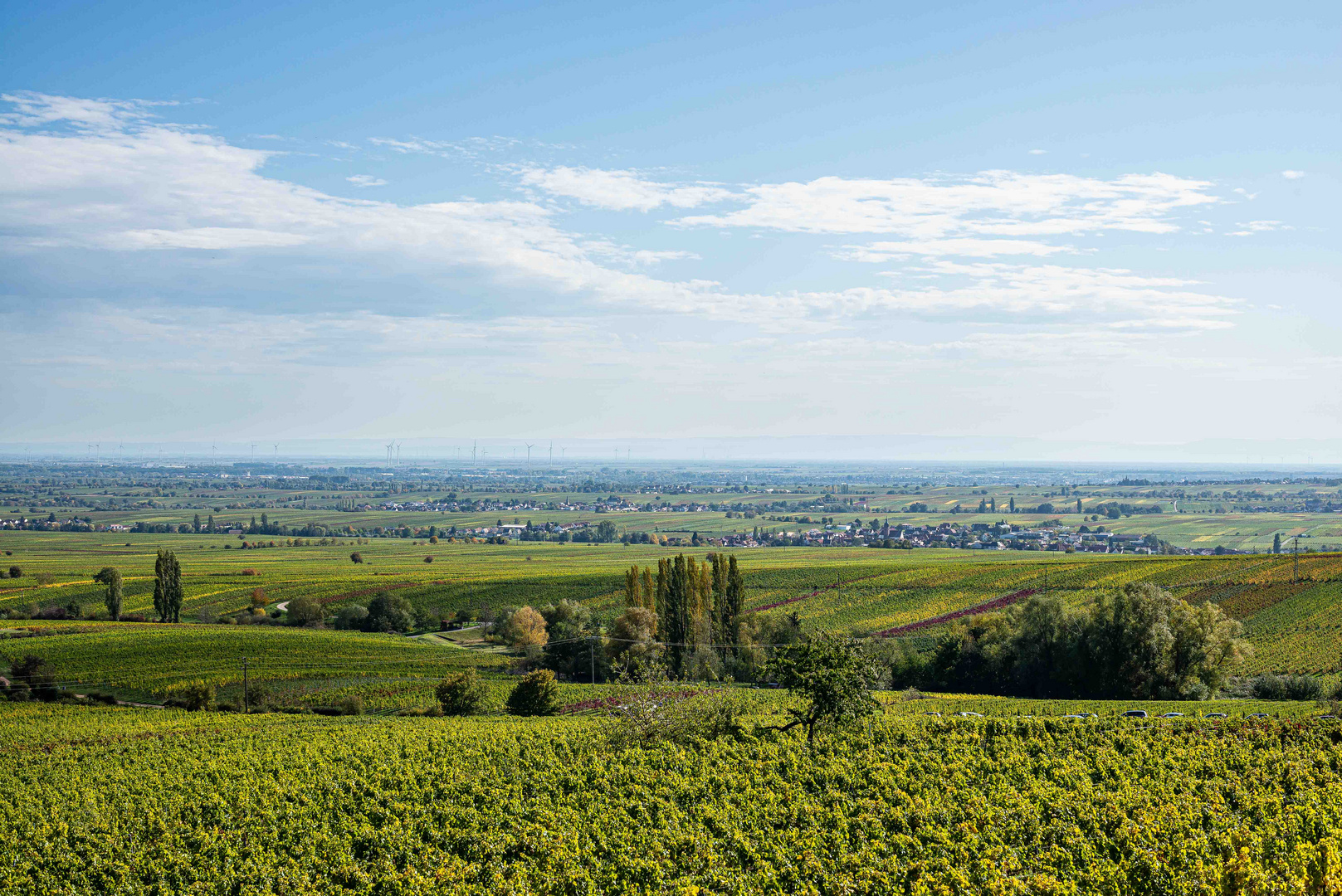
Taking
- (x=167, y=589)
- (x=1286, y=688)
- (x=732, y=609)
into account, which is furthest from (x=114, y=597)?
(x=1286, y=688)

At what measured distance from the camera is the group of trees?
200ft

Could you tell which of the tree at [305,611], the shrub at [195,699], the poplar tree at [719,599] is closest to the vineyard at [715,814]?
the shrub at [195,699]

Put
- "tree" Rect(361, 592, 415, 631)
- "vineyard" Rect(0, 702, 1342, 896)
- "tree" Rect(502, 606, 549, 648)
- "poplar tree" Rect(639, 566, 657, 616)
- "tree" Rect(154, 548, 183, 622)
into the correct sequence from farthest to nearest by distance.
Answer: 1. "tree" Rect(361, 592, 415, 631)
2. "tree" Rect(154, 548, 183, 622)
3. "tree" Rect(502, 606, 549, 648)
4. "poplar tree" Rect(639, 566, 657, 616)
5. "vineyard" Rect(0, 702, 1342, 896)

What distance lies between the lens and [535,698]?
195 ft

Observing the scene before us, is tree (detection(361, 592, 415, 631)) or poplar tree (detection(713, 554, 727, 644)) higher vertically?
poplar tree (detection(713, 554, 727, 644))

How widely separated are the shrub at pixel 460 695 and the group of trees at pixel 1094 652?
103 feet

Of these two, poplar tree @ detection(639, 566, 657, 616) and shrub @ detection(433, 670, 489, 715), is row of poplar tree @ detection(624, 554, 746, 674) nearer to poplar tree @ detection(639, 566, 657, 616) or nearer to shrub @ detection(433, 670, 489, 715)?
poplar tree @ detection(639, 566, 657, 616)

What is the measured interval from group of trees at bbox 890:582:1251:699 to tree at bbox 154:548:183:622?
75.8m

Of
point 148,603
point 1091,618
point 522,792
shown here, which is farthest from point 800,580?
point 522,792

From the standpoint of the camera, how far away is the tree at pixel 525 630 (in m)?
84.6

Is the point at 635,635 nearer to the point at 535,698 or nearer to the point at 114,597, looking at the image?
the point at 535,698

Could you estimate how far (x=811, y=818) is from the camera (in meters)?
27.3

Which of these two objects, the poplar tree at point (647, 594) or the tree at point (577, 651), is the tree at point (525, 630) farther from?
the poplar tree at point (647, 594)

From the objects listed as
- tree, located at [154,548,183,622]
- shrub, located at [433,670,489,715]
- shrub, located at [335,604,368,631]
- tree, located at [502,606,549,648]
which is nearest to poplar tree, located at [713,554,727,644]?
tree, located at [502,606,549,648]
